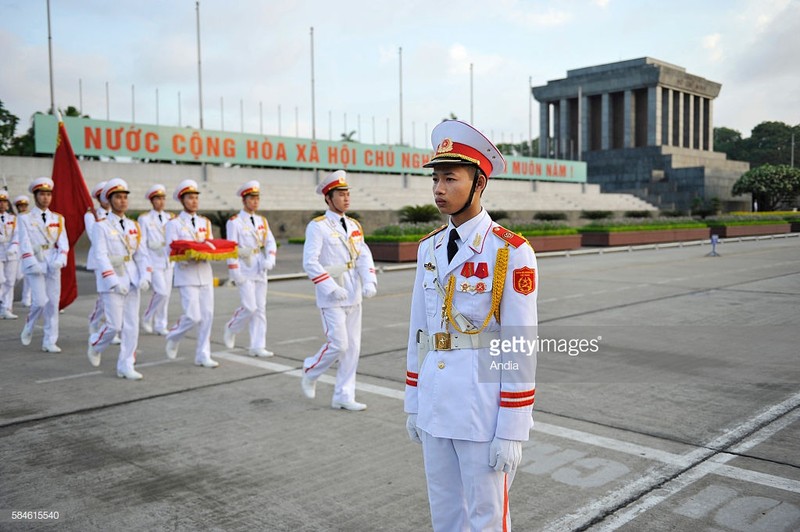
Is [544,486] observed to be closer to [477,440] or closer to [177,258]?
[477,440]

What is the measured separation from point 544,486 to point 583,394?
2.29m

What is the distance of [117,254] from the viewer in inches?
299

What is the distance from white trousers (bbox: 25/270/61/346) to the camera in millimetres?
9070

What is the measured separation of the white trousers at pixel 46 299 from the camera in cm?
907

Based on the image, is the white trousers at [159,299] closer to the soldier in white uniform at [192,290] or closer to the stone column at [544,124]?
the soldier in white uniform at [192,290]

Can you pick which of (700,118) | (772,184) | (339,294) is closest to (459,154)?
(339,294)

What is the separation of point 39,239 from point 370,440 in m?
6.83

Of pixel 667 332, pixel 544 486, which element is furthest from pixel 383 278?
pixel 544 486

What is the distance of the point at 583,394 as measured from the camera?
639cm

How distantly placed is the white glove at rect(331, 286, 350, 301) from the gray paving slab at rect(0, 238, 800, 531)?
993 millimetres

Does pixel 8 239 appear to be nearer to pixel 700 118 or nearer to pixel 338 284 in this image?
pixel 338 284

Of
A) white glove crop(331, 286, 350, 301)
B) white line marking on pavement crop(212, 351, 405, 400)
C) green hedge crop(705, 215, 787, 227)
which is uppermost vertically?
green hedge crop(705, 215, 787, 227)

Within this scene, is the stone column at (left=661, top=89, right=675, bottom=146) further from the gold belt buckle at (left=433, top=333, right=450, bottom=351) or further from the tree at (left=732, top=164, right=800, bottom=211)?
the gold belt buckle at (left=433, top=333, right=450, bottom=351)

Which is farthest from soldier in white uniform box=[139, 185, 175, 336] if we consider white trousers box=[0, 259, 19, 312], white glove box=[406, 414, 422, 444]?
white glove box=[406, 414, 422, 444]
